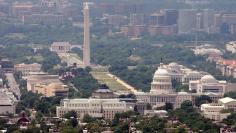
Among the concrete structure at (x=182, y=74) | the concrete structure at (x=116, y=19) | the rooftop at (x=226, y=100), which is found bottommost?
the concrete structure at (x=116, y=19)

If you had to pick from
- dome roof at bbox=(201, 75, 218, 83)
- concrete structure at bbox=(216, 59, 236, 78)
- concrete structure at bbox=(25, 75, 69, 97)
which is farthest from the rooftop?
concrete structure at bbox=(216, 59, 236, 78)

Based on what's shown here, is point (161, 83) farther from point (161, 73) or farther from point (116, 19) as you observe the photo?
point (116, 19)

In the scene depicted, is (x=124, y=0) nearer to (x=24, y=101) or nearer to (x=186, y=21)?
(x=186, y=21)

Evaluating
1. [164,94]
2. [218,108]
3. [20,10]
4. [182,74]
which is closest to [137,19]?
[20,10]

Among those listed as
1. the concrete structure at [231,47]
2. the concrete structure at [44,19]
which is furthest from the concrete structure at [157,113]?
the concrete structure at [44,19]

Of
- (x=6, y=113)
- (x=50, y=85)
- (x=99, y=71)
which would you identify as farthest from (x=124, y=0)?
(x=6, y=113)

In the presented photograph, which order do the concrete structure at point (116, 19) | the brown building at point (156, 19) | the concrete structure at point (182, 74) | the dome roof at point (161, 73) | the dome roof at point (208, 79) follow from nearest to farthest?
the dome roof at point (161, 73) → the dome roof at point (208, 79) → the concrete structure at point (182, 74) → the brown building at point (156, 19) → the concrete structure at point (116, 19)

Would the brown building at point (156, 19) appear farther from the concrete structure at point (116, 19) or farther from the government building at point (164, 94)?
the government building at point (164, 94)
